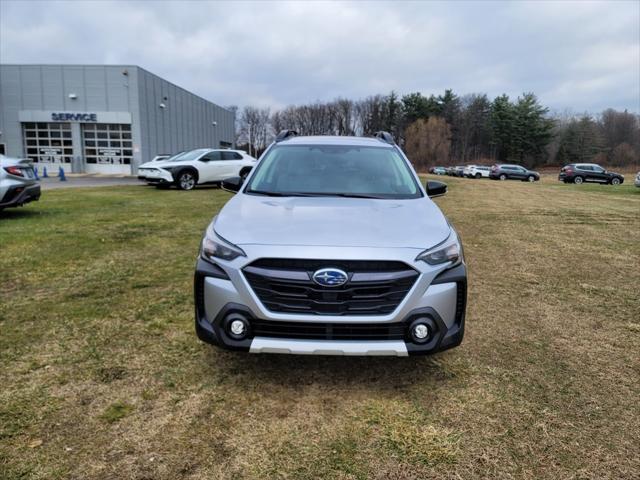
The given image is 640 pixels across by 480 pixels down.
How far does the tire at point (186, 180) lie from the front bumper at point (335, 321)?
1466 centimetres

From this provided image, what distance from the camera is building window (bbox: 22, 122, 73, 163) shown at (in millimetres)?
35094

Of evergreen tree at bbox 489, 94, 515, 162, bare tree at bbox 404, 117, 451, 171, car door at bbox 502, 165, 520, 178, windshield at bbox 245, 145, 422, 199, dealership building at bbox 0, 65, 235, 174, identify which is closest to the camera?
windshield at bbox 245, 145, 422, 199

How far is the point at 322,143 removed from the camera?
15.2ft

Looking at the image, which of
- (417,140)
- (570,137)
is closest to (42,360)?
(417,140)

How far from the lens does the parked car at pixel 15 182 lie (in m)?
8.23

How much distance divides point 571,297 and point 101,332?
15.2 ft

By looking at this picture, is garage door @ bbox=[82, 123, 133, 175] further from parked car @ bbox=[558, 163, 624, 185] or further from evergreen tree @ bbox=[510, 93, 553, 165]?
evergreen tree @ bbox=[510, 93, 553, 165]

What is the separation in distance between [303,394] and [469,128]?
9476cm

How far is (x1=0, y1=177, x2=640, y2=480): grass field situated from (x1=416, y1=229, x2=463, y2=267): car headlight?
2.81 feet

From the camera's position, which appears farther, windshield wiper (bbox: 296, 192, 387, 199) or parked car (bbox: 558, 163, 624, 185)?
parked car (bbox: 558, 163, 624, 185)

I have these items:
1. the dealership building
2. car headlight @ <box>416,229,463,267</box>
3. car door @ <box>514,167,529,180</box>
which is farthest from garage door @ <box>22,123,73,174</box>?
car door @ <box>514,167,529,180</box>

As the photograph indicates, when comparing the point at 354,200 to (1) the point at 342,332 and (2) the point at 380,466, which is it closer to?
(1) the point at 342,332

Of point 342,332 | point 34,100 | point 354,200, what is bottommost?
point 342,332

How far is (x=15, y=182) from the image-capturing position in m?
8.39
